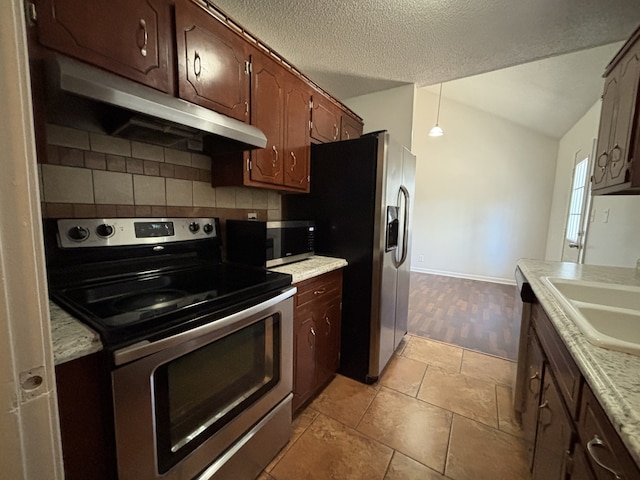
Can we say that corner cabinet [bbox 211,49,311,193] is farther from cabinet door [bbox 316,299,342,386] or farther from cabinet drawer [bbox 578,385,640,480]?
cabinet drawer [bbox 578,385,640,480]

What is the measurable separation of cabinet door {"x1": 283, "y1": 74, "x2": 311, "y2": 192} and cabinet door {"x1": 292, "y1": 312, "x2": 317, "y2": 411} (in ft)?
3.02

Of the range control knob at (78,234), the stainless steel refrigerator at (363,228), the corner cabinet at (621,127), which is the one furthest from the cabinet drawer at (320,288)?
the corner cabinet at (621,127)

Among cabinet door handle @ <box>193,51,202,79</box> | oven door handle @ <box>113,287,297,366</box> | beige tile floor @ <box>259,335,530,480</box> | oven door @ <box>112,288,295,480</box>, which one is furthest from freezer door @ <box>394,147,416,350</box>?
cabinet door handle @ <box>193,51,202,79</box>

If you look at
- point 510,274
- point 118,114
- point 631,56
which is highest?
point 631,56

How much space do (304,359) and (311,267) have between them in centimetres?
54

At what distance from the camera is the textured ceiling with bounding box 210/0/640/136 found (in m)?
1.52

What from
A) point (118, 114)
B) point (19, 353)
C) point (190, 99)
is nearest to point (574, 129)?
point (190, 99)

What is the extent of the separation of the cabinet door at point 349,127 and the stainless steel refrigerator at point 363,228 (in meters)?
0.57

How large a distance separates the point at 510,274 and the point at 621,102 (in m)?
Result: 3.90

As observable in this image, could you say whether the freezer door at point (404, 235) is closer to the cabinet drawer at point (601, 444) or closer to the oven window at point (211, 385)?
the oven window at point (211, 385)

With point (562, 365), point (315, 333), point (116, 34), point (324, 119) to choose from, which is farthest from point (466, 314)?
point (116, 34)

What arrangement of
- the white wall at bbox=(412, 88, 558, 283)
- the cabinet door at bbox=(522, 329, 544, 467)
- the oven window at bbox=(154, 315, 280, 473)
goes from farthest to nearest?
the white wall at bbox=(412, 88, 558, 283)
the cabinet door at bbox=(522, 329, 544, 467)
the oven window at bbox=(154, 315, 280, 473)

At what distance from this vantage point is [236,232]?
164 cm

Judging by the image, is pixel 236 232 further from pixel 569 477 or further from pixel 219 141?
pixel 569 477
